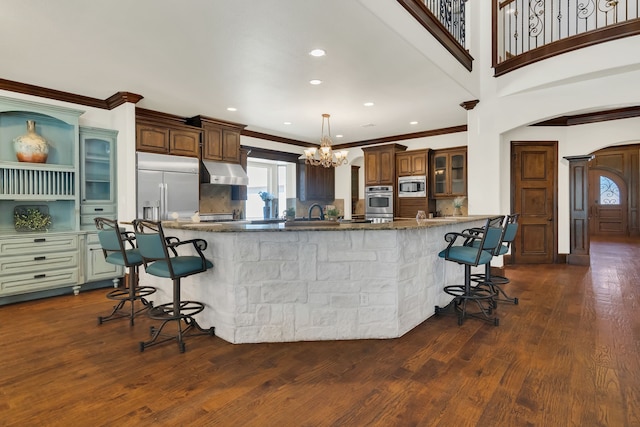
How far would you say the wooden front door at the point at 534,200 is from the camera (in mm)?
6152

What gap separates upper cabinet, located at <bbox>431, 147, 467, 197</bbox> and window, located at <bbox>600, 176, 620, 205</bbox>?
7.66 metres

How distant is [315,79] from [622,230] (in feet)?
38.8

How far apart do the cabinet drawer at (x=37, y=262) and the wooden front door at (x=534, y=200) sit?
22.4 ft

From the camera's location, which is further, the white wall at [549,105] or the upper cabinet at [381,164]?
the upper cabinet at [381,164]

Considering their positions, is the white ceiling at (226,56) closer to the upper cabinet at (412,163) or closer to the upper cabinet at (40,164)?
the upper cabinet at (40,164)

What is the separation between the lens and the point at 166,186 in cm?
509

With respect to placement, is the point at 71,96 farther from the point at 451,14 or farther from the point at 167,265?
the point at 451,14

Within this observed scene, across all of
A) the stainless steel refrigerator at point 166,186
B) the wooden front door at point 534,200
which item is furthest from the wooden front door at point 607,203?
the stainless steel refrigerator at point 166,186

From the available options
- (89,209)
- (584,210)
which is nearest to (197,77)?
(89,209)

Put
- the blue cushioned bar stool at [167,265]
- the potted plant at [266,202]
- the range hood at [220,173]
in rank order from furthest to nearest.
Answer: the potted plant at [266,202] < the range hood at [220,173] < the blue cushioned bar stool at [167,265]

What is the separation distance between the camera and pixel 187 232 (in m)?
3.27

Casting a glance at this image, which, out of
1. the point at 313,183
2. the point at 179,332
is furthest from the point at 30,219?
the point at 313,183

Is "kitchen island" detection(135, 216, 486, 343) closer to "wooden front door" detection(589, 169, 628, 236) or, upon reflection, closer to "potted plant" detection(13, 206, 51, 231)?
"potted plant" detection(13, 206, 51, 231)

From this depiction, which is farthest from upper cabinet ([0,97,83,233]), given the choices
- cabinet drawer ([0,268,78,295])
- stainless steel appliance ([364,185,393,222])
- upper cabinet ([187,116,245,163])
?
stainless steel appliance ([364,185,393,222])
